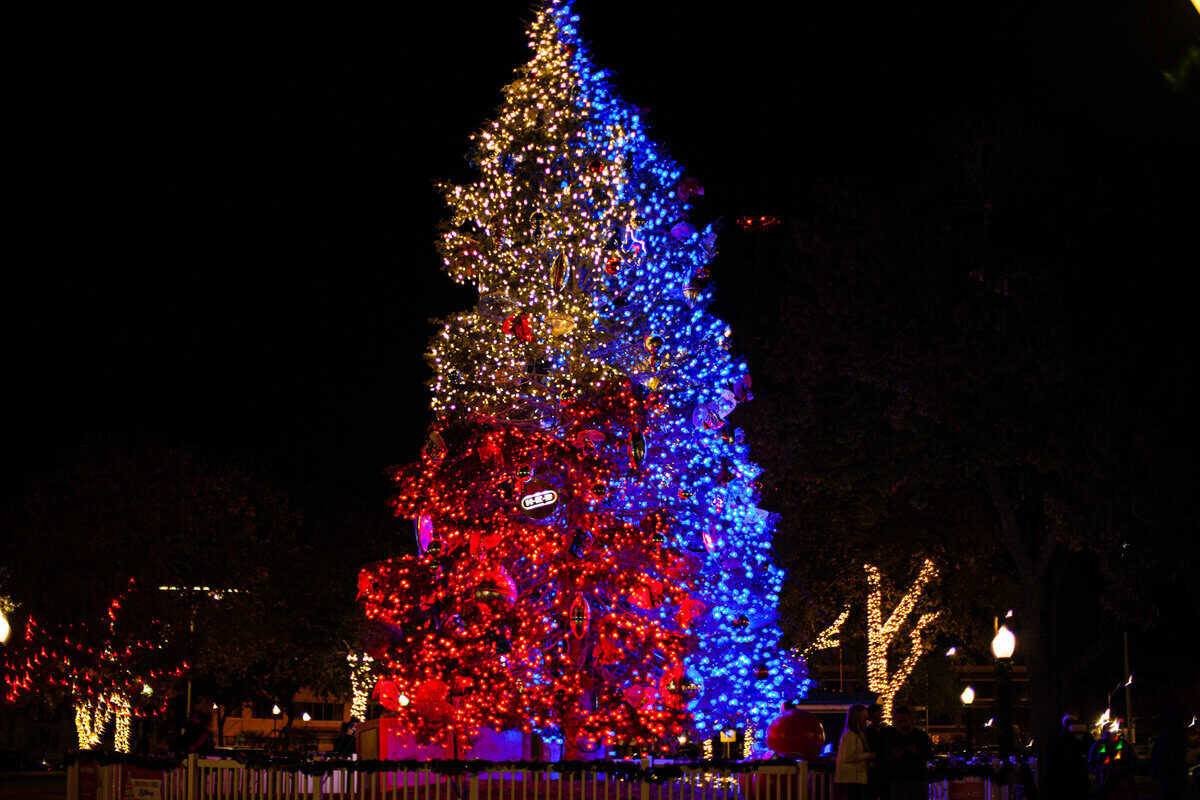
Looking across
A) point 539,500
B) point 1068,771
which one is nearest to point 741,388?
point 539,500

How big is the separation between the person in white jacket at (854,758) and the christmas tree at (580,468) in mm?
5431

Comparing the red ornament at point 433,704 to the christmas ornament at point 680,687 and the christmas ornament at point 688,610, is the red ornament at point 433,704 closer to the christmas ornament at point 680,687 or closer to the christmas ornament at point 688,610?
the christmas ornament at point 680,687

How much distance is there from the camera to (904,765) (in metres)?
15.2

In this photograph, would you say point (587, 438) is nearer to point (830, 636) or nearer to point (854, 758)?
point (854, 758)

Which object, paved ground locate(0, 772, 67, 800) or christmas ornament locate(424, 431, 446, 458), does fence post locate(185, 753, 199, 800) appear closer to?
christmas ornament locate(424, 431, 446, 458)

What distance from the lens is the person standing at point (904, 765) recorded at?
15.2 meters

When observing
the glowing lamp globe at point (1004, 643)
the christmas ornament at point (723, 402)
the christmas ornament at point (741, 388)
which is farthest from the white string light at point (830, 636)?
the glowing lamp globe at point (1004, 643)

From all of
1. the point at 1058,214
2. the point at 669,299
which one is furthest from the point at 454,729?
the point at 1058,214

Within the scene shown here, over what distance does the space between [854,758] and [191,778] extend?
7714 mm

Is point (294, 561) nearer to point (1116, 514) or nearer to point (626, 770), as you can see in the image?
point (1116, 514)

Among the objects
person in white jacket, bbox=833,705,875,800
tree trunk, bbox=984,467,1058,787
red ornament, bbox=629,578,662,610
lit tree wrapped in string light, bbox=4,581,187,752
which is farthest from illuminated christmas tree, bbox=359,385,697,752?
lit tree wrapped in string light, bbox=4,581,187,752

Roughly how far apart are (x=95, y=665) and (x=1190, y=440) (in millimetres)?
26373

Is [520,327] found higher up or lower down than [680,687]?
higher up

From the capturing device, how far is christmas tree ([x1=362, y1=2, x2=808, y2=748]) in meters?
20.6
